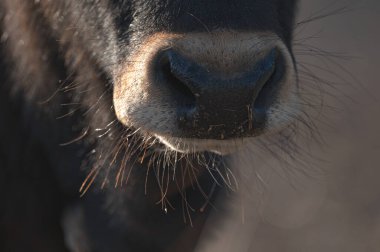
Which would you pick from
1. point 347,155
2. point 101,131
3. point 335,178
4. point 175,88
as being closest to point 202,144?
point 175,88

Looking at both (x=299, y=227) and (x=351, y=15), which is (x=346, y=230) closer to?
(x=299, y=227)

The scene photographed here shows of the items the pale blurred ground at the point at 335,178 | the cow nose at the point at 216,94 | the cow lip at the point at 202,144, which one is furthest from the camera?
the pale blurred ground at the point at 335,178

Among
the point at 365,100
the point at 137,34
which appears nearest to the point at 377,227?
the point at 365,100

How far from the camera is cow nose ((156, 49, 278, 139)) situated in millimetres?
2307

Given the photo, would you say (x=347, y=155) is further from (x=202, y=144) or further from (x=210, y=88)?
(x=210, y=88)

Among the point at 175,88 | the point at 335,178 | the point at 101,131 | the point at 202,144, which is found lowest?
the point at 335,178

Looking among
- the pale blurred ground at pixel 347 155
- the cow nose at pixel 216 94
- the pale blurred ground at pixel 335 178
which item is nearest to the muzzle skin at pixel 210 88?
the cow nose at pixel 216 94

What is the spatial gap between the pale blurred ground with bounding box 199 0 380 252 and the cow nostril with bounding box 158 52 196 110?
3346 millimetres

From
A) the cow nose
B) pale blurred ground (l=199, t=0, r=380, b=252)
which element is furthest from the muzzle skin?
pale blurred ground (l=199, t=0, r=380, b=252)

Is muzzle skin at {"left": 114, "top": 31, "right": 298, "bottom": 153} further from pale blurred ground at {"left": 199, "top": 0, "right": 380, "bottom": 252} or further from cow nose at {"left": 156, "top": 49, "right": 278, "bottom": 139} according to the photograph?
pale blurred ground at {"left": 199, "top": 0, "right": 380, "bottom": 252}

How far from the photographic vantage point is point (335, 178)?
23.1 feet

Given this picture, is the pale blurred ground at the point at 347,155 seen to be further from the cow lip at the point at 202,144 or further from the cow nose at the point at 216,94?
the cow nose at the point at 216,94

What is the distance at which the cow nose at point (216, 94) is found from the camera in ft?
7.57

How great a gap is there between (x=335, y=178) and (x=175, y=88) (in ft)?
15.9
